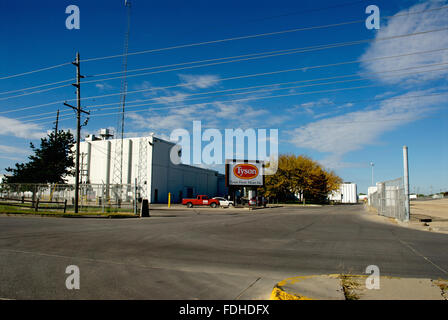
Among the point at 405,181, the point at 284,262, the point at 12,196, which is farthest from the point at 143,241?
the point at 12,196

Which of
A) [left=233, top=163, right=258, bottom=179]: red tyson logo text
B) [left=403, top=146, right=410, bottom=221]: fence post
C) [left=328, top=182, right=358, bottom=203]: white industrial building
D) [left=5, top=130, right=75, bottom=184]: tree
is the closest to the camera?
[left=403, top=146, right=410, bottom=221]: fence post

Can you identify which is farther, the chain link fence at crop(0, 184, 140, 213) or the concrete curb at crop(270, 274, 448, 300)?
the chain link fence at crop(0, 184, 140, 213)

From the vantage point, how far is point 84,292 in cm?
488

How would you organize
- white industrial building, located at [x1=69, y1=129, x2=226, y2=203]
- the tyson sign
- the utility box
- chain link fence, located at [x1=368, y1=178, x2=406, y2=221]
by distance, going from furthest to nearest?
white industrial building, located at [x1=69, y1=129, x2=226, y2=203] < the tyson sign < the utility box < chain link fence, located at [x1=368, y1=178, x2=406, y2=221]

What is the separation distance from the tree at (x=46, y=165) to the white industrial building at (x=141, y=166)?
1085 cm

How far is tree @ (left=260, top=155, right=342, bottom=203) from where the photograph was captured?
70250 mm

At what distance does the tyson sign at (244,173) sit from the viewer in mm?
53875

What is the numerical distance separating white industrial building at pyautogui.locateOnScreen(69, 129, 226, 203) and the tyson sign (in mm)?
14083

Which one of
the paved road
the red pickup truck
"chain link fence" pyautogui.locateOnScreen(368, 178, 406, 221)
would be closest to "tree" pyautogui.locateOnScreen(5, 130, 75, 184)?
the red pickup truck

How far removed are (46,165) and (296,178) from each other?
50.3 m

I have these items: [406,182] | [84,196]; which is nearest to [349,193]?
[406,182]

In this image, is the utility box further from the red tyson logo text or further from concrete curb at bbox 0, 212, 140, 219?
the red tyson logo text
